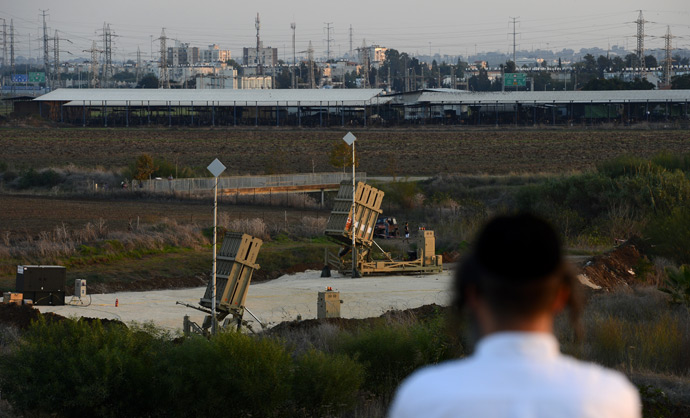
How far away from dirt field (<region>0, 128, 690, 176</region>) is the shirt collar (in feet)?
212

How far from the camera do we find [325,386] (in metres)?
13.8

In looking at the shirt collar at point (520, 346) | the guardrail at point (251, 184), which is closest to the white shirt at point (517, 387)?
the shirt collar at point (520, 346)

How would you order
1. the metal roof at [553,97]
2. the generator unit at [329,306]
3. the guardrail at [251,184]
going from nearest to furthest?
1. the generator unit at [329,306]
2. the guardrail at [251,184]
3. the metal roof at [553,97]

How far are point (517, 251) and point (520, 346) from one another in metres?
0.27

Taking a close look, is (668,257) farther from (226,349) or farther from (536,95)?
(536,95)

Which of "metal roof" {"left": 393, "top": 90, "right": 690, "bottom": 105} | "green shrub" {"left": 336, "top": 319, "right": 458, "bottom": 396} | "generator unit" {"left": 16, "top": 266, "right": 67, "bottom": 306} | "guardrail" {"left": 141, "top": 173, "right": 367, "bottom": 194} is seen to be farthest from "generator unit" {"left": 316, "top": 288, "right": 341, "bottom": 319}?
"metal roof" {"left": 393, "top": 90, "right": 690, "bottom": 105}

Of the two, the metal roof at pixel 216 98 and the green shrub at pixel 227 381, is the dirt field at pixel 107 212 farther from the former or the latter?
the metal roof at pixel 216 98

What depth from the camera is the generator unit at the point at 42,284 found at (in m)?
25.3

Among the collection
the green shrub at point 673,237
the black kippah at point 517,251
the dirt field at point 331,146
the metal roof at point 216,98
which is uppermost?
the black kippah at point 517,251

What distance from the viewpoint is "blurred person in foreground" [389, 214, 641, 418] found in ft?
9.01

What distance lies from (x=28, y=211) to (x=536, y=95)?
9817 centimetres

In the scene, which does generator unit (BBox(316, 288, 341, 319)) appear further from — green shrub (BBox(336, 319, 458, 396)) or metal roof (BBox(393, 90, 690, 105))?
metal roof (BBox(393, 90, 690, 105))

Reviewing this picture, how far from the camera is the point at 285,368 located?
46.0 feet

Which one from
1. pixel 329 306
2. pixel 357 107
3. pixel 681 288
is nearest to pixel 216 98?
pixel 357 107
